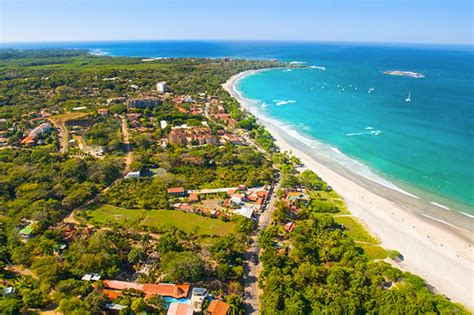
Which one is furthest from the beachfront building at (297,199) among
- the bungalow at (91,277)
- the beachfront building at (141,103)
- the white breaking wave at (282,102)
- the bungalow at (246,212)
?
the white breaking wave at (282,102)

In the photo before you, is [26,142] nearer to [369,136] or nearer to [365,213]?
[365,213]

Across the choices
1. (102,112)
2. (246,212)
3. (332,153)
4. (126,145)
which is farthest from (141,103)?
(246,212)

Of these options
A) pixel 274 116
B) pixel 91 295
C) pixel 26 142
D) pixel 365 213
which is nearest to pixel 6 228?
pixel 91 295

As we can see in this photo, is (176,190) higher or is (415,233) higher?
(176,190)

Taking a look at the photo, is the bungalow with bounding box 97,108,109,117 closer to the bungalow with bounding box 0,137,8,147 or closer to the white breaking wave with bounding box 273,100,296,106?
the bungalow with bounding box 0,137,8,147

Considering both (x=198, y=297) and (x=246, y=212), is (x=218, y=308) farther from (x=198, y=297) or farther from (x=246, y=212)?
(x=246, y=212)
